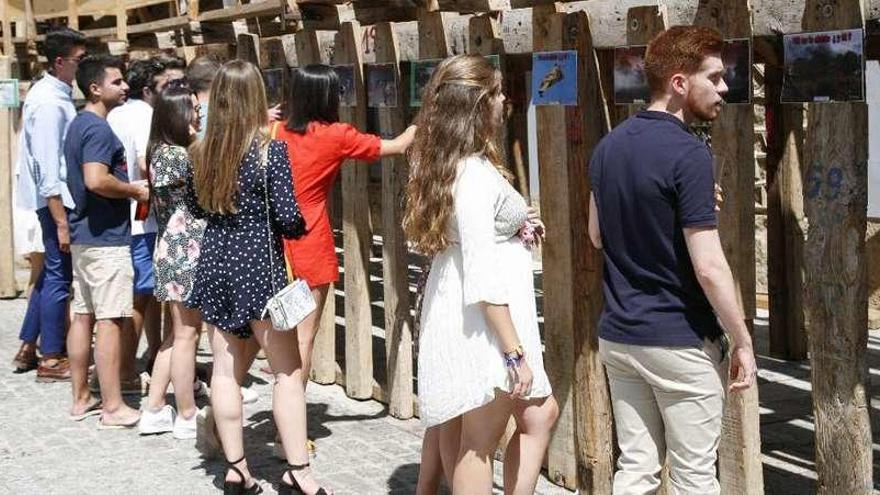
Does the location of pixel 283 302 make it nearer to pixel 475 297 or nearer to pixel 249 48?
pixel 475 297

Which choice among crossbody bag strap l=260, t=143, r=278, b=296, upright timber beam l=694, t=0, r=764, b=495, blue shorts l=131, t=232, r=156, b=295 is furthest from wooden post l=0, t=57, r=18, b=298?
upright timber beam l=694, t=0, r=764, b=495

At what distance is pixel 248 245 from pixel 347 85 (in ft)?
7.05

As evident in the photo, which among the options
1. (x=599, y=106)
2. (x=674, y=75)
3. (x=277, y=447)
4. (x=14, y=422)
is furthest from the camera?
(x=14, y=422)

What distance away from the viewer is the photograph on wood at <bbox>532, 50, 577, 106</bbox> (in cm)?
538

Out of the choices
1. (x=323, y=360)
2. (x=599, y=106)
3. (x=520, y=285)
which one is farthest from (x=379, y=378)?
(x=520, y=285)

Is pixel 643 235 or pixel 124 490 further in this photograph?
pixel 124 490

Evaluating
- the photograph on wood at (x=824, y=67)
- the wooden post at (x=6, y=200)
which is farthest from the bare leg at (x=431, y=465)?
the wooden post at (x=6, y=200)

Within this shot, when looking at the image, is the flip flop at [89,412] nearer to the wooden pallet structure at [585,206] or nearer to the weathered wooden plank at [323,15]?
the wooden pallet structure at [585,206]

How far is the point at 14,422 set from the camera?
7477mm

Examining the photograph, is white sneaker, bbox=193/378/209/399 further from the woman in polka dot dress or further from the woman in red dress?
the woman in polka dot dress

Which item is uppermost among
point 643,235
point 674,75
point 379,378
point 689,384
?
point 674,75

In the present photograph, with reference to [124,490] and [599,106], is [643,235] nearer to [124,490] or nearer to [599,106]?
[599,106]

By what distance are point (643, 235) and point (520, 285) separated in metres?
0.62

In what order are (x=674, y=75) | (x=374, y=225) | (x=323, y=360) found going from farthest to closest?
1. (x=374, y=225)
2. (x=323, y=360)
3. (x=674, y=75)
